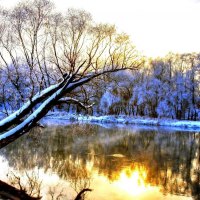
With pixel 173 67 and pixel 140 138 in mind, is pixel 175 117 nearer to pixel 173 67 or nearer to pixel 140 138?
pixel 173 67

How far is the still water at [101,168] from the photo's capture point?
13852 mm

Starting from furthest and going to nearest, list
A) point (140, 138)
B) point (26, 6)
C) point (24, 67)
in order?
1. point (140, 138)
2. point (24, 67)
3. point (26, 6)

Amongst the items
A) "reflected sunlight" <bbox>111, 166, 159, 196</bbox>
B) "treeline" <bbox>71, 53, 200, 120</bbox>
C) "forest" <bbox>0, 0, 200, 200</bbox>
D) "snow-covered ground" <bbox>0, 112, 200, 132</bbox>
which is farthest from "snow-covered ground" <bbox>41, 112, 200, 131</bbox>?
"reflected sunlight" <bbox>111, 166, 159, 196</bbox>

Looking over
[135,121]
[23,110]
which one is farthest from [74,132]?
[135,121]

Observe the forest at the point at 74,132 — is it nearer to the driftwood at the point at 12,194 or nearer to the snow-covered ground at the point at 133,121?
the driftwood at the point at 12,194

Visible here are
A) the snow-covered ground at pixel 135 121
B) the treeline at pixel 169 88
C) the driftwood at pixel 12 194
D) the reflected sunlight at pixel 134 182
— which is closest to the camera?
the driftwood at pixel 12 194

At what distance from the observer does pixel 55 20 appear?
11.9 meters

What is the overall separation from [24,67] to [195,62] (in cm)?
4368

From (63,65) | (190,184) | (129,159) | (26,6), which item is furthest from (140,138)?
(26,6)

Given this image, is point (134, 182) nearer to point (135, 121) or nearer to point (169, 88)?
point (135, 121)

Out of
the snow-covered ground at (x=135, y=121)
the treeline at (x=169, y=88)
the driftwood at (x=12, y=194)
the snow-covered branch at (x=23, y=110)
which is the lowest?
the driftwood at (x=12, y=194)

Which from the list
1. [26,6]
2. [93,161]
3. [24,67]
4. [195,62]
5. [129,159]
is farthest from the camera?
[195,62]

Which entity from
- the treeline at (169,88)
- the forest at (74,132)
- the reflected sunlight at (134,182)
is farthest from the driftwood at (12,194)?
the treeline at (169,88)

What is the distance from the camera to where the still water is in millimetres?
13852
